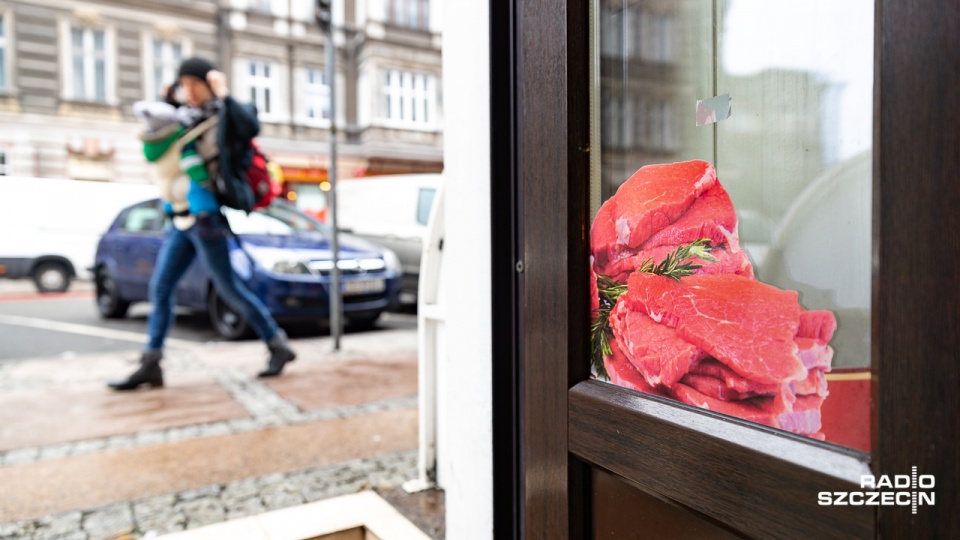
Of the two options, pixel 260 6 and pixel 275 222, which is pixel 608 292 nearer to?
pixel 275 222

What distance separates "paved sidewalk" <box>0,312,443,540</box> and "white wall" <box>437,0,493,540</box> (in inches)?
15.2

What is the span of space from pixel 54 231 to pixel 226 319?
5.82 meters

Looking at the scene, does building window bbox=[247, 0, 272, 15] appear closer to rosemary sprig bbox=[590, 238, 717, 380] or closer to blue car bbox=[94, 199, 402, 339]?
blue car bbox=[94, 199, 402, 339]

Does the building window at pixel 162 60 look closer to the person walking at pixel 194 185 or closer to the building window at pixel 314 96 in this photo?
the building window at pixel 314 96

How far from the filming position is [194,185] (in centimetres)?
369

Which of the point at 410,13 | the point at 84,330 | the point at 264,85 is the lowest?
→ the point at 84,330

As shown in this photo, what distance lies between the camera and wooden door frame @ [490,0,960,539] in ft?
1.90

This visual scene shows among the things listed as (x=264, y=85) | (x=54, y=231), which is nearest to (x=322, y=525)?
(x=54, y=231)

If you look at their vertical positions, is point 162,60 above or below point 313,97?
above

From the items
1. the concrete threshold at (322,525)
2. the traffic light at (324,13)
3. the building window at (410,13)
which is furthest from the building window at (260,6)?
the concrete threshold at (322,525)

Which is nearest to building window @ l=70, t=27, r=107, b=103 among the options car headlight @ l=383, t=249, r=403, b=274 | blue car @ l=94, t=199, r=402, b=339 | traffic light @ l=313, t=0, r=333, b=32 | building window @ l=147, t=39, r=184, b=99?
building window @ l=147, t=39, r=184, b=99

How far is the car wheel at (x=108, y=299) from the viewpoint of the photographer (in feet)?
22.4

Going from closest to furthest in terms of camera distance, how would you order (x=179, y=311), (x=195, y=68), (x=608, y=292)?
(x=608, y=292) → (x=195, y=68) → (x=179, y=311)

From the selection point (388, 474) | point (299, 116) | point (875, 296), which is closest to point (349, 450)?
point (388, 474)
